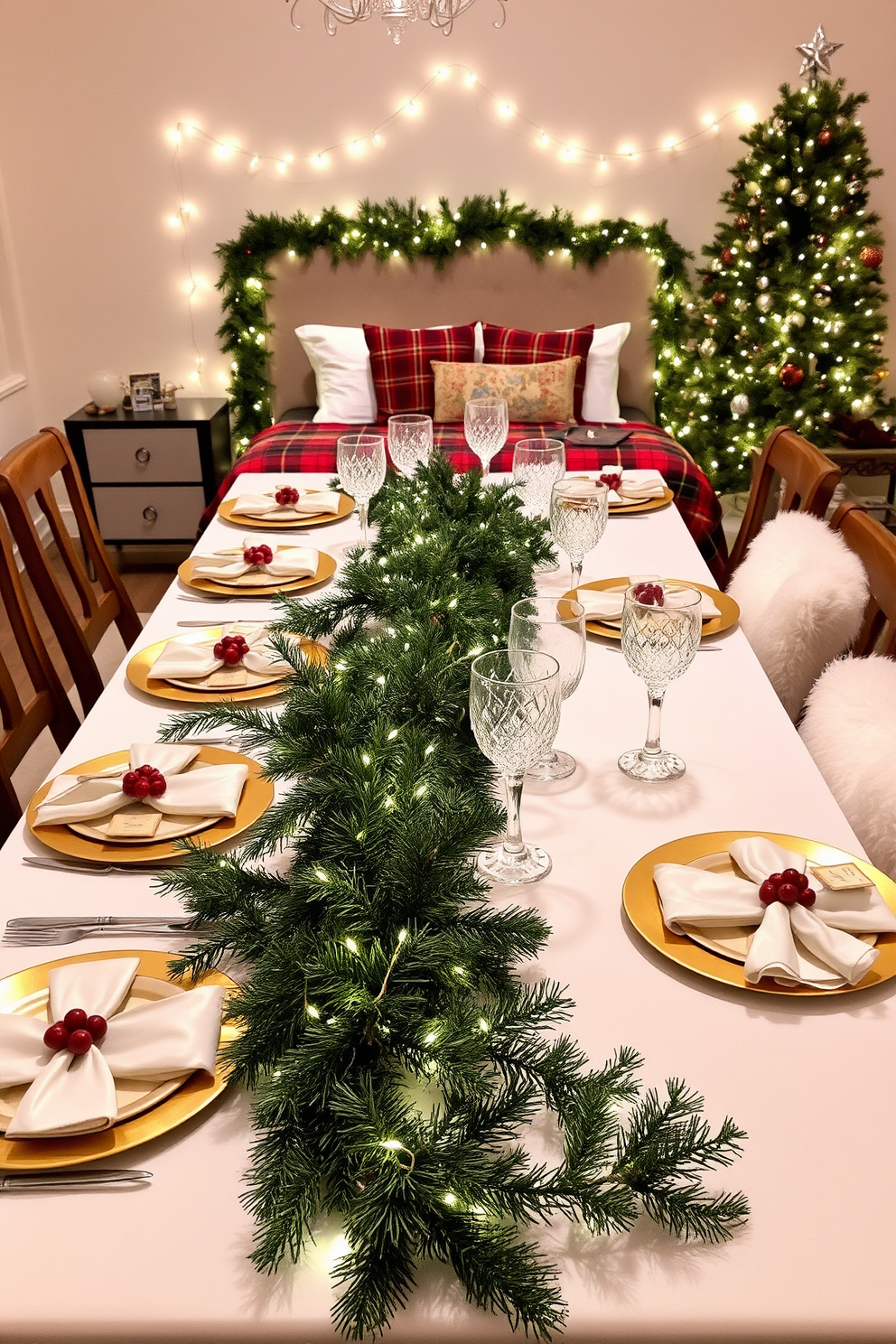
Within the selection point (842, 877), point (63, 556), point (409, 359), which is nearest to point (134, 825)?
point (842, 877)

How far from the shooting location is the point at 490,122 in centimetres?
430

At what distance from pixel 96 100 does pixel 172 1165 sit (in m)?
4.53

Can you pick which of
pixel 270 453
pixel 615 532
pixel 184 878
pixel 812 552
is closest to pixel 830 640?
pixel 812 552

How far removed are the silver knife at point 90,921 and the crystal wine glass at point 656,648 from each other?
21.7 inches

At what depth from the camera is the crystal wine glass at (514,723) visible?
997 mm

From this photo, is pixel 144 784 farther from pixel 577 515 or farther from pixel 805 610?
pixel 805 610

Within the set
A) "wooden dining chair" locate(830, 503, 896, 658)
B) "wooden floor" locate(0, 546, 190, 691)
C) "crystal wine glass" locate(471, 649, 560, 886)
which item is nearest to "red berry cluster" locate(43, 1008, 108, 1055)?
→ "crystal wine glass" locate(471, 649, 560, 886)

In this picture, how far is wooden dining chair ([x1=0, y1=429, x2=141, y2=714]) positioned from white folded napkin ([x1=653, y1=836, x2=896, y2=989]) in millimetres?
1304

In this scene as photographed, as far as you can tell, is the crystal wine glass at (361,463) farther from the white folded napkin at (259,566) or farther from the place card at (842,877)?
the place card at (842,877)

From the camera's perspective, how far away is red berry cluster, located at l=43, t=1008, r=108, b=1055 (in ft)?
2.67

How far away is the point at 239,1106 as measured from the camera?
0.81m

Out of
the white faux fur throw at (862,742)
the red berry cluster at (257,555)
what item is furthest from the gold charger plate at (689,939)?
the red berry cluster at (257,555)

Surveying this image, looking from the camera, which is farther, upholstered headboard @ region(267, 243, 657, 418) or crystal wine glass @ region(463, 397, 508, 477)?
upholstered headboard @ region(267, 243, 657, 418)

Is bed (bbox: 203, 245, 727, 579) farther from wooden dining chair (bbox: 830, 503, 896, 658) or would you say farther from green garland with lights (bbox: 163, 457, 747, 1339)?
green garland with lights (bbox: 163, 457, 747, 1339)
